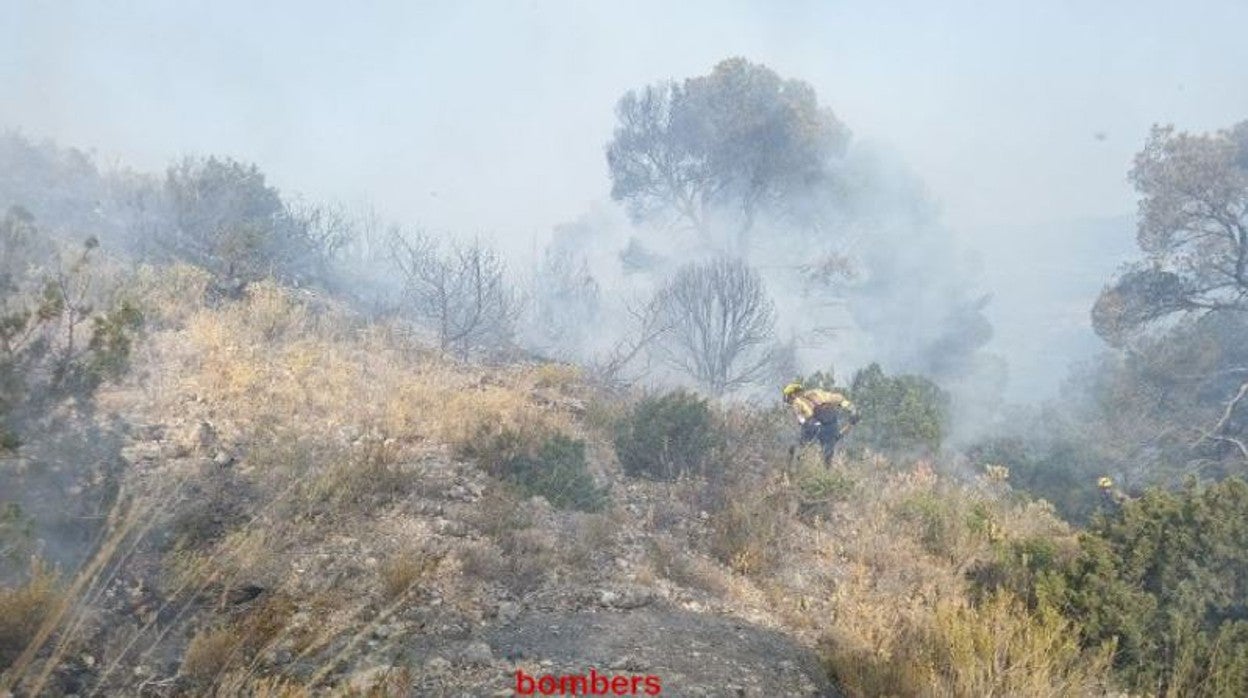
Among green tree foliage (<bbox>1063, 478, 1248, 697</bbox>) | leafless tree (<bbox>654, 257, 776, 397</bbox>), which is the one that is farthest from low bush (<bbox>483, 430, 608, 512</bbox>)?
leafless tree (<bbox>654, 257, 776, 397</bbox>)

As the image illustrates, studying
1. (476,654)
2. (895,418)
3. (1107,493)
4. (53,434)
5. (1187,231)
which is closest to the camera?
(476,654)

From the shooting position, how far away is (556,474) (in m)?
6.42

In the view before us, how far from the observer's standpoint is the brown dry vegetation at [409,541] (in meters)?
3.54

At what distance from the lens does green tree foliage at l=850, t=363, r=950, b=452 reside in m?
11.3

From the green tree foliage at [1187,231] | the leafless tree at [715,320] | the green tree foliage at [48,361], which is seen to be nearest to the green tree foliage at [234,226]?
the green tree foliage at [48,361]

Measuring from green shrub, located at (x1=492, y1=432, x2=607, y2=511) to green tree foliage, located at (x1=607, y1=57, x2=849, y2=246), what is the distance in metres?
15.1

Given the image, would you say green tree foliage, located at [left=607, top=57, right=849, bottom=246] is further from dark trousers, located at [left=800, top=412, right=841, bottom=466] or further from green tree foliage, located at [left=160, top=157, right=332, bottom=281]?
dark trousers, located at [left=800, top=412, right=841, bottom=466]

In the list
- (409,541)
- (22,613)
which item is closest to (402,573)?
(409,541)

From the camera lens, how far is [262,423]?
6449 mm

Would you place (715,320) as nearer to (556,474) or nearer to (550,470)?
(550,470)

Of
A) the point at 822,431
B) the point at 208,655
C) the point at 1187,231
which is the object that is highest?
the point at 1187,231

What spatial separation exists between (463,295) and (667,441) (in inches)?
267

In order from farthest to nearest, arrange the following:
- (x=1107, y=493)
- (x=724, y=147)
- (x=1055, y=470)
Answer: (x=724, y=147)
(x=1055, y=470)
(x=1107, y=493)

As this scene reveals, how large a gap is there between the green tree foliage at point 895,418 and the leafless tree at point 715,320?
9.46 ft
